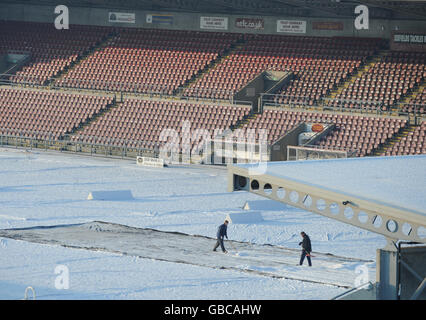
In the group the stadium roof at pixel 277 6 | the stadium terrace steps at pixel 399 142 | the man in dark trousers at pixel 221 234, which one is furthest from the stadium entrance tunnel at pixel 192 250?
the stadium roof at pixel 277 6

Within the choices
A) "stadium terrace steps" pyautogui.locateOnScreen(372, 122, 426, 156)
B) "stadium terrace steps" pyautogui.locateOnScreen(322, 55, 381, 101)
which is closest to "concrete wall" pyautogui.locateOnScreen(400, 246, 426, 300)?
"stadium terrace steps" pyautogui.locateOnScreen(372, 122, 426, 156)

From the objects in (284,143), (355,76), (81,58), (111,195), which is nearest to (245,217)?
(111,195)

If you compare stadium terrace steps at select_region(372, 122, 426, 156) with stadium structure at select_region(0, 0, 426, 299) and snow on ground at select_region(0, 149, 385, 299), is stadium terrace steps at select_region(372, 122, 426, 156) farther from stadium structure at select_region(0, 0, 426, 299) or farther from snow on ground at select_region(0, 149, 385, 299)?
snow on ground at select_region(0, 149, 385, 299)

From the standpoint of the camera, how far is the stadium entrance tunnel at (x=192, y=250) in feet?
71.5

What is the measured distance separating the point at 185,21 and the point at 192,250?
2747cm

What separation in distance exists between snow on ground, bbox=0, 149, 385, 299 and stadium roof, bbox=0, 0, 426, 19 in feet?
33.9

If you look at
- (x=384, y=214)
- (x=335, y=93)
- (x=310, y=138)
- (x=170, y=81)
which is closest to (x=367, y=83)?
(x=335, y=93)

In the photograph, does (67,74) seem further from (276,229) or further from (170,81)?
(276,229)

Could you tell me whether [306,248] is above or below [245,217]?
below

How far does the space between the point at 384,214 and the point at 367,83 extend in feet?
91.8

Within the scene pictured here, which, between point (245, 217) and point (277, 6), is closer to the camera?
point (245, 217)

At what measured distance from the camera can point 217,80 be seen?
44781 mm

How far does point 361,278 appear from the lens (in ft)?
69.0

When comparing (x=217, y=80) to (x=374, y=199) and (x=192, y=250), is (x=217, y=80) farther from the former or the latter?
(x=374, y=199)
